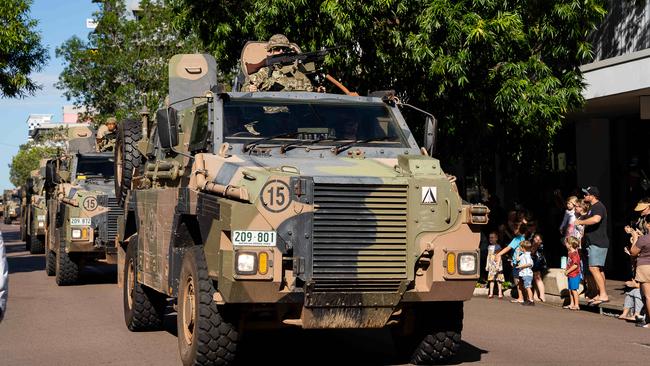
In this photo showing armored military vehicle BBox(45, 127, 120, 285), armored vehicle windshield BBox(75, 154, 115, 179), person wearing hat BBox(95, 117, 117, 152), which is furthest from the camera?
person wearing hat BBox(95, 117, 117, 152)

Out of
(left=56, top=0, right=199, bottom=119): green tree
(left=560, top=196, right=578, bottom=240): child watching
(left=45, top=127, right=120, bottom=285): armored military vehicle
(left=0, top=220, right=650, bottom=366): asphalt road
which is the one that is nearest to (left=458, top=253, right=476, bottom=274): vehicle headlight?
(left=0, top=220, right=650, bottom=366): asphalt road

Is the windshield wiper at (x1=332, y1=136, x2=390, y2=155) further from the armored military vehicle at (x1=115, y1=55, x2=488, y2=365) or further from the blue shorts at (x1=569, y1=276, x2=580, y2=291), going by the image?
the blue shorts at (x1=569, y1=276, x2=580, y2=291)

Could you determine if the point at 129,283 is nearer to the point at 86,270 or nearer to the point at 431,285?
the point at 431,285

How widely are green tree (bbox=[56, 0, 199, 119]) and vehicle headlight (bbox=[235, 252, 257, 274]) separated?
29671mm

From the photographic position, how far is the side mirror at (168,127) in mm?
10094

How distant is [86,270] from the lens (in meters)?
22.6

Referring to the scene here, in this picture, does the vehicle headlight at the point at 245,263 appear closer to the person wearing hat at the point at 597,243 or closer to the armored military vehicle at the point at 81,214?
the person wearing hat at the point at 597,243

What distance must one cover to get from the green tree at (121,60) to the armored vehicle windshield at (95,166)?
58.1 ft

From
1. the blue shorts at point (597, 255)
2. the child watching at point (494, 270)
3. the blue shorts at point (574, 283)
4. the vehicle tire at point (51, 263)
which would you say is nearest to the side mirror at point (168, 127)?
the blue shorts at point (574, 283)

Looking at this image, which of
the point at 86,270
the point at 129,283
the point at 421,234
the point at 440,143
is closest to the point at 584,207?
the point at 440,143

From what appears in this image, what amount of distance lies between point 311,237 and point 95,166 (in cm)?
1198

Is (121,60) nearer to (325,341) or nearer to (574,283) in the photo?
(574,283)

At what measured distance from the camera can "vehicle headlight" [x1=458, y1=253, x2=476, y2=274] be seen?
8672 mm

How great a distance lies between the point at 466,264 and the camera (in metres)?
8.70
